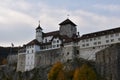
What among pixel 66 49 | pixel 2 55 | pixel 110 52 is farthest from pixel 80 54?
pixel 2 55

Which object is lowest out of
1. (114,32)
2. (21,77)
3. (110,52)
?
(21,77)

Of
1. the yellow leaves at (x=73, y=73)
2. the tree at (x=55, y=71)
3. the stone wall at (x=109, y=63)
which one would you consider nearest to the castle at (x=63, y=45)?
the tree at (x=55, y=71)

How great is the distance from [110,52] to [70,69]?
15173 millimetres

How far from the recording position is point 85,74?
75.4 m

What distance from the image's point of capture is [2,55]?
145 meters

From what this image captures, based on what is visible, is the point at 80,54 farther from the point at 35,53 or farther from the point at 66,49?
the point at 35,53

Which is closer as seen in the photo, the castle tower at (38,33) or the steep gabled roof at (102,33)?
the steep gabled roof at (102,33)

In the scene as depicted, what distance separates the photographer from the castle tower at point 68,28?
4014 inches

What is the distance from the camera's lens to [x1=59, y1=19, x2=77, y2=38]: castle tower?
101956 millimetres

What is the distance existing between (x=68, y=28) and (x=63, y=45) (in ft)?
28.4

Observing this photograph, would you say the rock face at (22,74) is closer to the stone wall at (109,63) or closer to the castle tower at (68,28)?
the castle tower at (68,28)

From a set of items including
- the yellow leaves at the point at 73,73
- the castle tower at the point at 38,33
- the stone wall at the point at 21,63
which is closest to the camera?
the yellow leaves at the point at 73,73

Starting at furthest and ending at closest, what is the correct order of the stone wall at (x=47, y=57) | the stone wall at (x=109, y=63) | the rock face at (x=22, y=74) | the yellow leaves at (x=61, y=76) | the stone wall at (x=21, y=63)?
the stone wall at (x=21, y=63), the stone wall at (x=47, y=57), the rock face at (x=22, y=74), the yellow leaves at (x=61, y=76), the stone wall at (x=109, y=63)

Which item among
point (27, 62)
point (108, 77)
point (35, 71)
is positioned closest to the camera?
point (108, 77)
